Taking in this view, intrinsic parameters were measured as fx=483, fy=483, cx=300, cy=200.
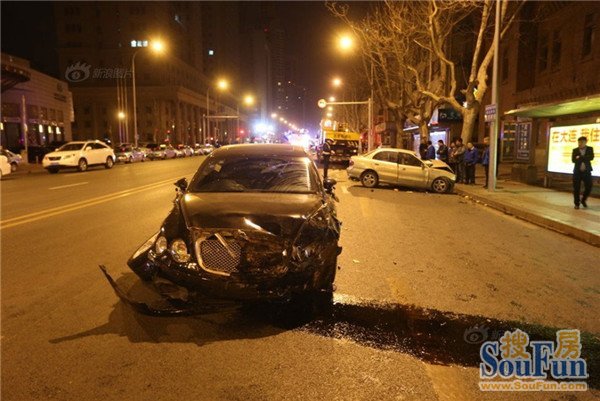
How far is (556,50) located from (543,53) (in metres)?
1.65

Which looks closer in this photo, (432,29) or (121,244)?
(121,244)

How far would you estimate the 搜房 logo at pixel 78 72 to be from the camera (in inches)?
3503

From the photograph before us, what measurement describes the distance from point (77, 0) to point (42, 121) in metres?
53.9

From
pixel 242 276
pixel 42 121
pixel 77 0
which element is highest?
pixel 77 0

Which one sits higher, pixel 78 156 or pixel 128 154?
pixel 78 156

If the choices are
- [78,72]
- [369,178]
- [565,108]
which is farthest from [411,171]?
[78,72]

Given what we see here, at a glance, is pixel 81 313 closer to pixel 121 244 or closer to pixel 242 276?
pixel 242 276

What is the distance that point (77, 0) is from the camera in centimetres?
9050

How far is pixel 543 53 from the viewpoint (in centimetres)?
2612

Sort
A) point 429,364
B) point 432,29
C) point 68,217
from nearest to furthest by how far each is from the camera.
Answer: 1. point 429,364
2. point 68,217
3. point 432,29

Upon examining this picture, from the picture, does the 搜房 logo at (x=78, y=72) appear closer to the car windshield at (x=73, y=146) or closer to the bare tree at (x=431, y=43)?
the car windshield at (x=73, y=146)

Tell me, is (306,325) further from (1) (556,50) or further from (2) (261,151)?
(1) (556,50)

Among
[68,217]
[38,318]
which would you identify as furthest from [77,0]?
[38,318]

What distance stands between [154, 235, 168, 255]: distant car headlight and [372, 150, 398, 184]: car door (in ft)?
48.6
